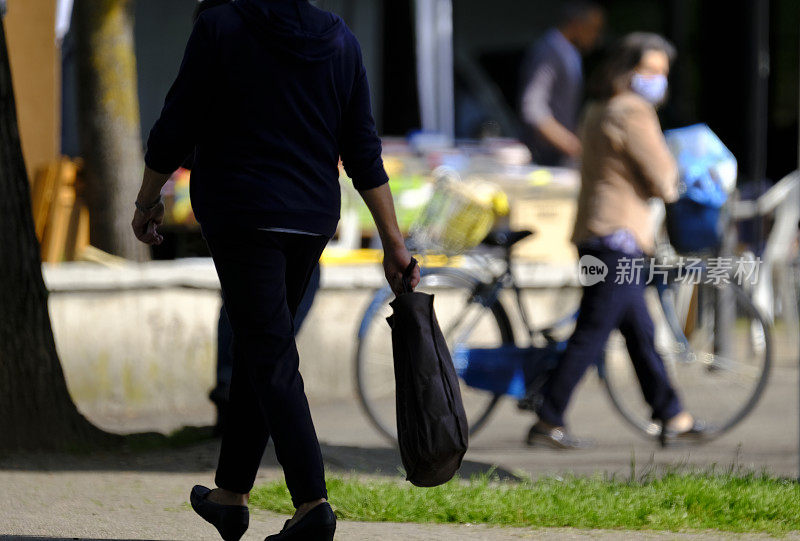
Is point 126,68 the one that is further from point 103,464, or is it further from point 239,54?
point 239,54

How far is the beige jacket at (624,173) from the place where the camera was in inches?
233

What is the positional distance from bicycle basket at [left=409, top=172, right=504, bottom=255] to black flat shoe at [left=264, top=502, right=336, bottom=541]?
2.95 meters

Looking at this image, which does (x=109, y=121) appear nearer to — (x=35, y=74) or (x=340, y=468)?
(x=35, y=74)

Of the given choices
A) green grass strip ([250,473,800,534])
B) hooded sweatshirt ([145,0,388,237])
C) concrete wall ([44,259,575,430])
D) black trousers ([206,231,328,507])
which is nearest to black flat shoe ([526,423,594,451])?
green grass strip ([250,473,800,534])

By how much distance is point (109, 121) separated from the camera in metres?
7.98

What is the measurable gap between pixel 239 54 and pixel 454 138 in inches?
343

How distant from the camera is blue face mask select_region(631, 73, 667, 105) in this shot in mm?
6188

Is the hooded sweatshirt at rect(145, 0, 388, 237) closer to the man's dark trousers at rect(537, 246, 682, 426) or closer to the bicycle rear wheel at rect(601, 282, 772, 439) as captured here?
the man's dark trousers at rect(537, 246, 682, 426)

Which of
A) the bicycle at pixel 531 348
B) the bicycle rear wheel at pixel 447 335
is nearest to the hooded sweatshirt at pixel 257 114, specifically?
the bicycle at pixel 531 348

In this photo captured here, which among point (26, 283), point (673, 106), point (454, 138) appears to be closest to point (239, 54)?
point (26, 283)

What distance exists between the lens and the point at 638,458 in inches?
240

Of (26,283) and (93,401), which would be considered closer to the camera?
(26,283)

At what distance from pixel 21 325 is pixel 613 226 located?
2.58 meters

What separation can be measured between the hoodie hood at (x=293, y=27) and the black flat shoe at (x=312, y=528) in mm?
1218
